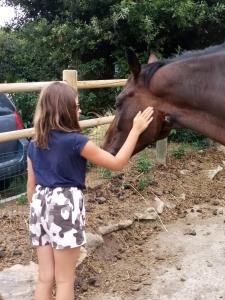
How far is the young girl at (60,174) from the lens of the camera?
2.34 meters

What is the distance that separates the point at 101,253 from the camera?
393 centimetres

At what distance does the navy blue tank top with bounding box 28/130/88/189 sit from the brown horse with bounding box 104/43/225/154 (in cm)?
75

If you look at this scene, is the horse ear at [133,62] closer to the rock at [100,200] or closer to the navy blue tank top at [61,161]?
the navy blue tank top at [61,161]

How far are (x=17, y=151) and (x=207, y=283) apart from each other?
2300 millimetres

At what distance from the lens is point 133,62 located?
2924 millimetres

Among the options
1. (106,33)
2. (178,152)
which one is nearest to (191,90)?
(178,152)

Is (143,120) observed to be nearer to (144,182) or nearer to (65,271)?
(65,271)

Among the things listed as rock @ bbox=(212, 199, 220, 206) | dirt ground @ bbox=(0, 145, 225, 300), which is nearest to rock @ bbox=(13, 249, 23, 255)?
dirt ground @ bbox=(0, 145, 225, 300)

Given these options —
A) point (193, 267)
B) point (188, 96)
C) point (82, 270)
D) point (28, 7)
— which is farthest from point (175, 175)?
point (28, 7)

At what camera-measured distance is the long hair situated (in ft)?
7.58

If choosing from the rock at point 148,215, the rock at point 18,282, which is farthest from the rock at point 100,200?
the rock at point 18,282

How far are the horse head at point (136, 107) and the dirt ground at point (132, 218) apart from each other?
1138 millimetres

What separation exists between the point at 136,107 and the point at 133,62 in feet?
0.98

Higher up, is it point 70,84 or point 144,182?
point 70,84
